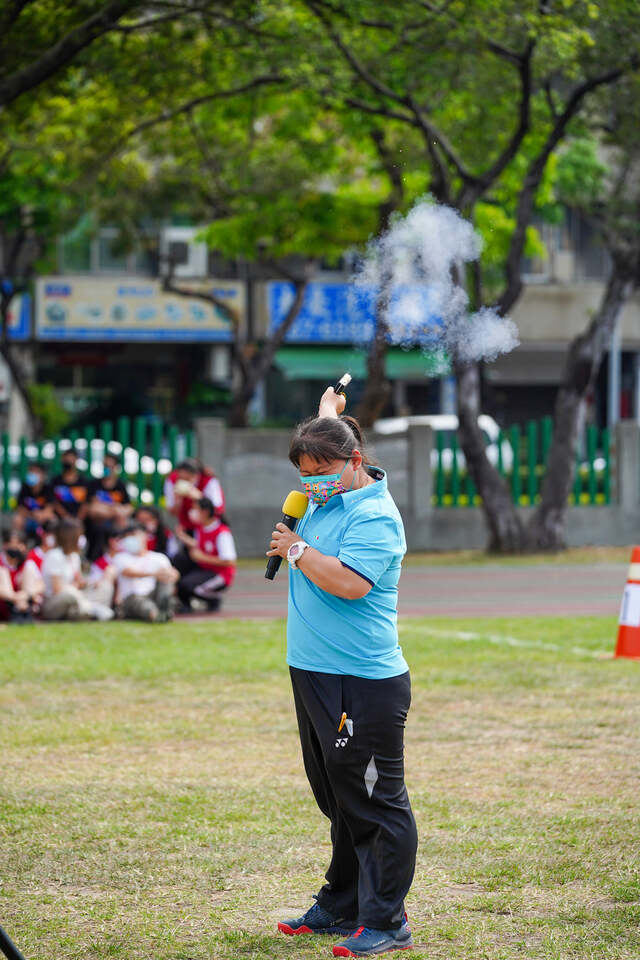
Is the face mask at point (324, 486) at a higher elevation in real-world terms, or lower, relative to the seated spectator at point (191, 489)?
higher

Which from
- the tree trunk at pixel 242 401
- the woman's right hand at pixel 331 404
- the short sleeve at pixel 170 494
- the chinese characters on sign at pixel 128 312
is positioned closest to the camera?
the woman's right hand at pixel 331 404

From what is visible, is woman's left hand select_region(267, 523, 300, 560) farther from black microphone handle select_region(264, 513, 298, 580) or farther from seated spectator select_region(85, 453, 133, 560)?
seated spectator select_region(85, 453, 133, 560)

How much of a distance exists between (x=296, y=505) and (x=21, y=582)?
878 cm

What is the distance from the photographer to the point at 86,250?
3797 centimetres

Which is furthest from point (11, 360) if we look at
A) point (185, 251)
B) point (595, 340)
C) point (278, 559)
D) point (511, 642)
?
point (278, 559)

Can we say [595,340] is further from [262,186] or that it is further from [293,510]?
[293,510]

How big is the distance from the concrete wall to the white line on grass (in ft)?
25.0

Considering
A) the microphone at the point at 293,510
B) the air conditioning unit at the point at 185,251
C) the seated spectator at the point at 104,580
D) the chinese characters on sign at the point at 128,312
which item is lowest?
the seated spectator at the point at 104,580

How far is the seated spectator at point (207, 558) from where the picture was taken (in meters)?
14.0

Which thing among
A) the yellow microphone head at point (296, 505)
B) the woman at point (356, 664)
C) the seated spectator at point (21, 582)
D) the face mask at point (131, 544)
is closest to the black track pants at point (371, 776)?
the woman at point (356, 664)

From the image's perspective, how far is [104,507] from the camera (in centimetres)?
1630

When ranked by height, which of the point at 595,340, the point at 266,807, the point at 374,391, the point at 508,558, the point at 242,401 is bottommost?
the point at 508,558

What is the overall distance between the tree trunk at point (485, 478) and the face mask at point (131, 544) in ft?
23.3

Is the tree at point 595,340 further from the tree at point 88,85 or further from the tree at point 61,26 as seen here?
the tree at point 61,26
